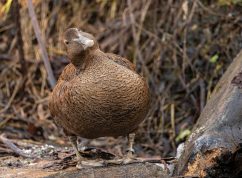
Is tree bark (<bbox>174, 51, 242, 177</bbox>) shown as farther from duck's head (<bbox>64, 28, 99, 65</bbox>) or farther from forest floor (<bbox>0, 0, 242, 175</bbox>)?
forest floor (<bbox>0, 0, 242, 175</bbox>)

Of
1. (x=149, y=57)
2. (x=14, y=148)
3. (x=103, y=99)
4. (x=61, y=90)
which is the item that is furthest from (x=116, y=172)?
(x=149, y=57)

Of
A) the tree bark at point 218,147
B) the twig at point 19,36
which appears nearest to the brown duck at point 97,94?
the tree bark at point 218,147

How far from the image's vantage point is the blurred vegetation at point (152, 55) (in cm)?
739

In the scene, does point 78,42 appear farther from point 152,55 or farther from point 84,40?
point 152,55

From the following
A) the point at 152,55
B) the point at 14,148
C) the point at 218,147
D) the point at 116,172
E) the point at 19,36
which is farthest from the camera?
the point at 152,55

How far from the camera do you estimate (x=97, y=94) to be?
3.96 meters

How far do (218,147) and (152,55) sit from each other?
4.03m

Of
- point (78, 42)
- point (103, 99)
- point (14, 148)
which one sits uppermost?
point (78, 42)

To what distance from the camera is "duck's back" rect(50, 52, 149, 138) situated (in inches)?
156

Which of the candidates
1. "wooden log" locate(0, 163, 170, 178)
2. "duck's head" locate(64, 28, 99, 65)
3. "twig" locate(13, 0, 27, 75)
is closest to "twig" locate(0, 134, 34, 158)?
"wooden log" locate(0, 163, 170, 178)

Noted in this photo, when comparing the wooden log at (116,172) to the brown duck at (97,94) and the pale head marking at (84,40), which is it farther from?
the pale head marking at (84,40)

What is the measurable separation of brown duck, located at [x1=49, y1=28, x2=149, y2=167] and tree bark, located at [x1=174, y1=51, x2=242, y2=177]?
41 centimetres

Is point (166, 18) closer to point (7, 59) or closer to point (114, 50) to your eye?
point (114, 50)

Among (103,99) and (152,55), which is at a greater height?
(103,99)
